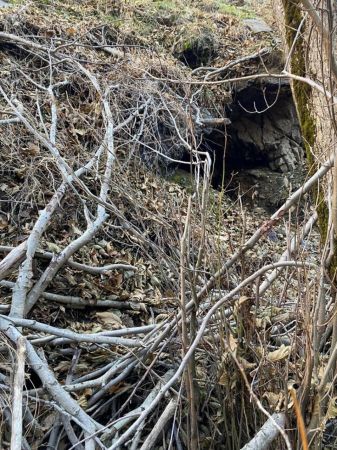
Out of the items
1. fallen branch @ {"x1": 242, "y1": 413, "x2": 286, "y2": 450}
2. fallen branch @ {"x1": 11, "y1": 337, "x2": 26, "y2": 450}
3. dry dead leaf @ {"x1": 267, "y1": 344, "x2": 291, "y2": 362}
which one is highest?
dry dead leaf @ {"x1": 267, "y1": 344, "x2": 291, "y2": 362}

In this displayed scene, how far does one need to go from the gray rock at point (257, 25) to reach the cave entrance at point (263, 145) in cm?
110

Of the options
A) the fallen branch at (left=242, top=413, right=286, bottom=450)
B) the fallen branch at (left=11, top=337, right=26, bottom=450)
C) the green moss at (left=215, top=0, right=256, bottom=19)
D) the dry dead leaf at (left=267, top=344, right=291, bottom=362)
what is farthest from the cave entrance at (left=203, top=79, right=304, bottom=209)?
the fallen branch at (left=11, top=337, right=26, bottom=450)

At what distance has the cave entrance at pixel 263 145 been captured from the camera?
7281mm

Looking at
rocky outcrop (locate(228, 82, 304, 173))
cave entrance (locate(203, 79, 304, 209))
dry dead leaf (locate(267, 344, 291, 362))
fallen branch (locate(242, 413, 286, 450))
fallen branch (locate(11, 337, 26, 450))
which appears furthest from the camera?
rocky outcrop (locate(228, 82, 304, 173))

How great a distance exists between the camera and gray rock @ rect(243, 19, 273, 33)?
25.5 feet

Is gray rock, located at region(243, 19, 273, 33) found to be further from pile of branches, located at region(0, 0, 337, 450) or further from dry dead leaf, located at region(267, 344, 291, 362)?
dry dead leaf, located at region(267, 344, 291, 362)

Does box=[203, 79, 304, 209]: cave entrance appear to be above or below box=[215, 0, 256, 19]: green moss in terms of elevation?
below

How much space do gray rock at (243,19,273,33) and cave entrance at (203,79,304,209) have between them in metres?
1.10

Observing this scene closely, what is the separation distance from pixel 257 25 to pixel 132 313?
6.16m

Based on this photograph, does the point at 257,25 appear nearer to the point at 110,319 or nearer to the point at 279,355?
the point at 110,319

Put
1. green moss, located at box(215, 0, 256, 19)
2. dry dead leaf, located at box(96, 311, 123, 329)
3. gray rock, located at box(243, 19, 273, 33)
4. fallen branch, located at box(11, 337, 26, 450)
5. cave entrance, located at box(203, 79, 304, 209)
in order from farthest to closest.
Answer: green moss, located at box(215, 0, 256, 19) < gray rock, located at box(243, 19, 273, 33) < cave entrance, located at box(203, 79, 304, 209) < dry dead leaf, located at box(96, 311, 123, 329) < fallen branch, located at box(11, 337, 26, 450)

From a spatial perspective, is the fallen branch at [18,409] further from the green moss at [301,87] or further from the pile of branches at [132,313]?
the green moss at [301,87]

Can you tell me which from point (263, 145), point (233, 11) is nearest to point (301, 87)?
point (263, 145)

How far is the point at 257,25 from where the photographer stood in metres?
7.93
